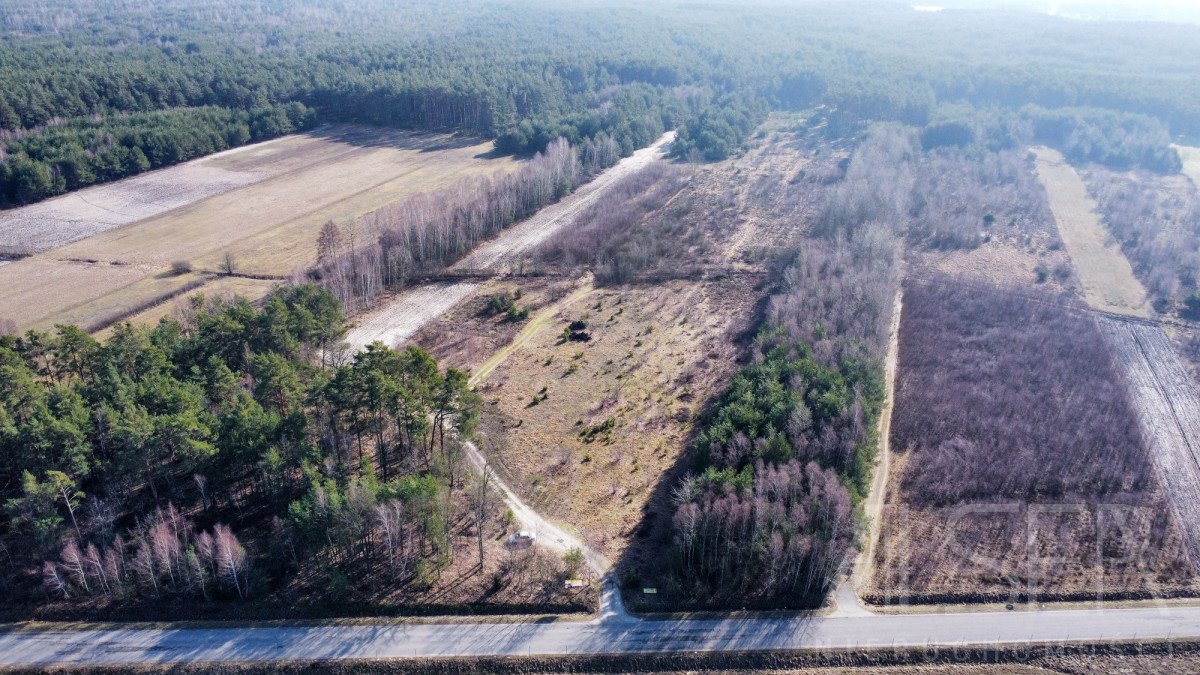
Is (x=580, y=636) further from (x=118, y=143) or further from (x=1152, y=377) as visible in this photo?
(x=118, y=143)

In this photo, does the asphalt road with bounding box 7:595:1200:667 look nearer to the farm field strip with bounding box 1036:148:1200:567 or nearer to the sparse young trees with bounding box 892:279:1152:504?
the sparse young trees with bounding box 892:279:1152:504

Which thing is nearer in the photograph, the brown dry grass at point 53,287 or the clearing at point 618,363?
the clearing at point 618,363

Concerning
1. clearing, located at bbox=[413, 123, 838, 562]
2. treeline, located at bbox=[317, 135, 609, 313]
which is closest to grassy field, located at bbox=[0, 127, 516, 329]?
treeline, located at bbox=[317, 135, 609, 313]

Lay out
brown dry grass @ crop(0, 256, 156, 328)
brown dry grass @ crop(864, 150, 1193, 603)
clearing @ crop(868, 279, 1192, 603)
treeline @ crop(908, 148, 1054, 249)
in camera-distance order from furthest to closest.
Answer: treeline @ crop(908, 148, 1054, 249) → brown dry grass @ crop(0, 256, 156, 328) → clearing @ crop(868, 279, 1192, 603) → brown dry grass @ crop(864, 150, 1193, 603)

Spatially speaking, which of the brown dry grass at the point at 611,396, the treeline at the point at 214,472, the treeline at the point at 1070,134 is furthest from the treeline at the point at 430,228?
the treeline at the point at 1070,134

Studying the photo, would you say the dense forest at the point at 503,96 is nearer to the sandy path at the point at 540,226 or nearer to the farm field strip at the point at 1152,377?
the sandy path at the point at 540,226

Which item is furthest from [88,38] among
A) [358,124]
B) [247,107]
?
[358,124]
